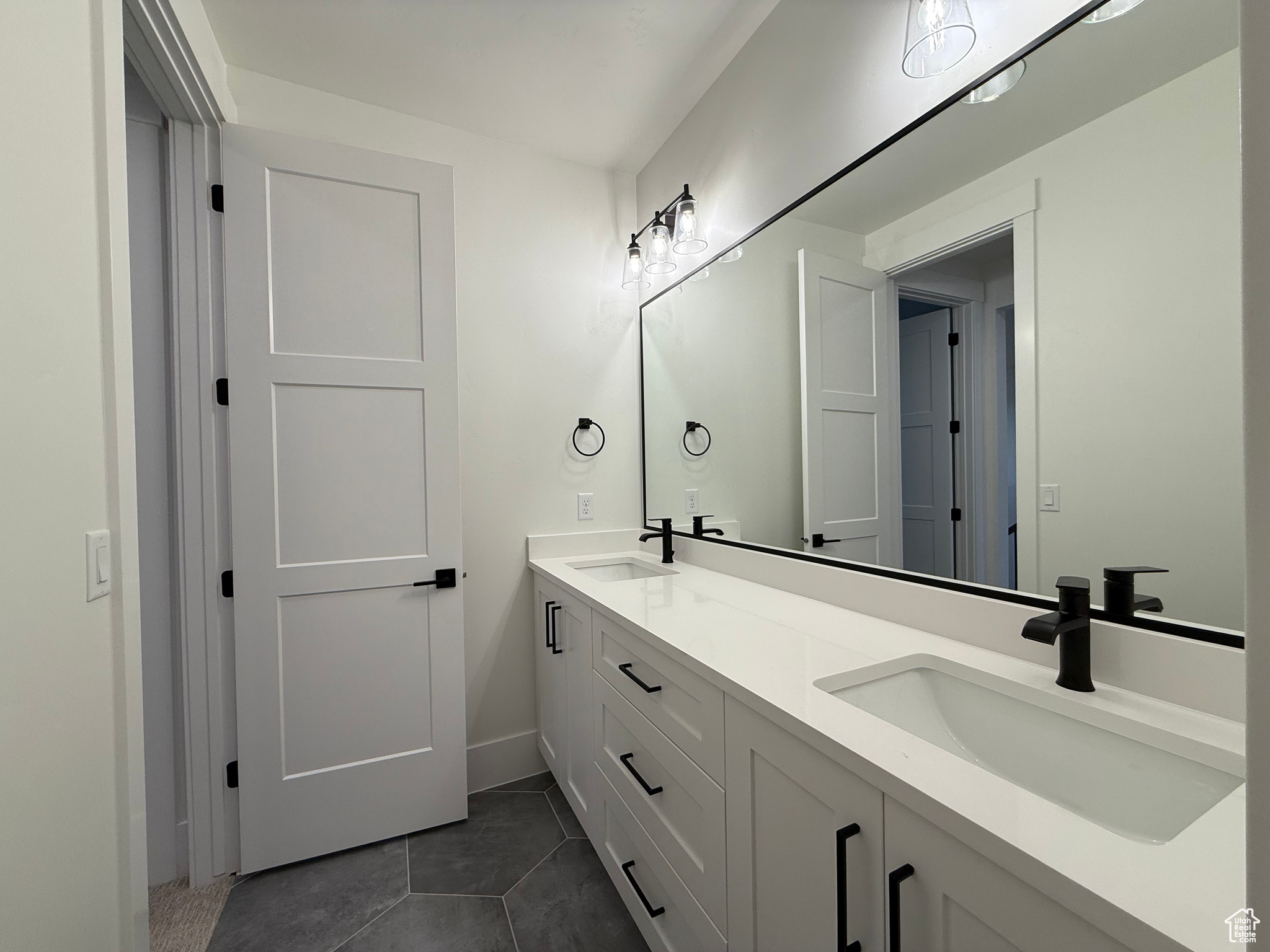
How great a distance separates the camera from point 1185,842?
0.56 meters

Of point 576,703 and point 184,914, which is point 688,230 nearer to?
point 576,703

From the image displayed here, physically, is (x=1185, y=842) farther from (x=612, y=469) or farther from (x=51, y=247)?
(x=612, y=469)

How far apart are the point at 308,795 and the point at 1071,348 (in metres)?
2.33

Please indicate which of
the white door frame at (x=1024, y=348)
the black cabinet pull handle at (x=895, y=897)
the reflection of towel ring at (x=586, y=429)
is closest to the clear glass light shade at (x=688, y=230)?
the reflection of towel ring at (x=586, y=429)

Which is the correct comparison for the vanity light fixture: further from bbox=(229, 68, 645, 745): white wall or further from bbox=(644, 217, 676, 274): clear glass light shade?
bbox=(229, 68, 645, 745): white wall

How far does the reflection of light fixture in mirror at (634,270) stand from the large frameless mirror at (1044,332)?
0.84 meters

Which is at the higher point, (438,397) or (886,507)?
(438,397)

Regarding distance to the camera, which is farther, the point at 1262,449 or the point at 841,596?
the point at 841,596

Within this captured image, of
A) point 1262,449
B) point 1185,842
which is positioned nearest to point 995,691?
point 1185,842

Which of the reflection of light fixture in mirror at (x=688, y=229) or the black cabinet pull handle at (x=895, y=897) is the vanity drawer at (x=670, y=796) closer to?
the black cabinet pull handle at (x=895, y=897)

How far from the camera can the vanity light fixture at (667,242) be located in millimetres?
2047

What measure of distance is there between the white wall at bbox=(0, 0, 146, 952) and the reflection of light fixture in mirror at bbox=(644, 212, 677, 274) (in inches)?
64.2

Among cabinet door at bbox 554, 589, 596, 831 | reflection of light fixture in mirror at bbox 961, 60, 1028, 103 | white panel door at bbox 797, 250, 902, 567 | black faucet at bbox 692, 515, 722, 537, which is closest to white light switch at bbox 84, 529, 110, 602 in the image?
cabinet door at bbox 554, 589, 596, 831

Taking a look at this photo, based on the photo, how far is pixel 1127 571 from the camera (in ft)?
2.84
